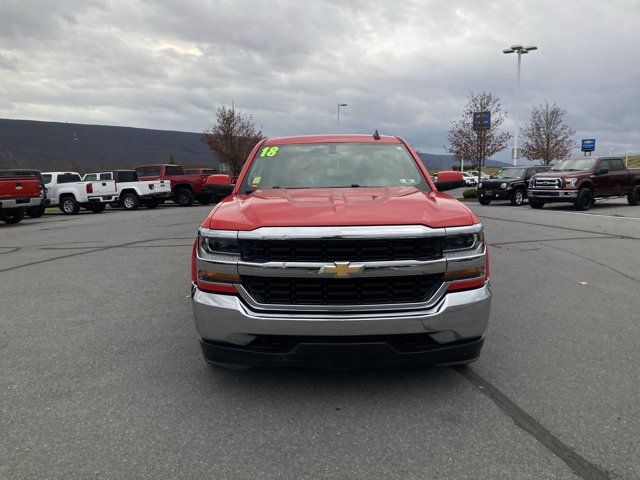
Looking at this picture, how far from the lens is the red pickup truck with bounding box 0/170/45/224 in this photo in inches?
640

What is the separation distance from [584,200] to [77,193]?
71.9 feet

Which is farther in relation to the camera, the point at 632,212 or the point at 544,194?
the point at 544,194

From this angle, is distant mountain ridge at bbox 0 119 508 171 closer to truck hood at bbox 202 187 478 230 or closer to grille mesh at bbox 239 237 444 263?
truck hood at bbox 202 187 478 230

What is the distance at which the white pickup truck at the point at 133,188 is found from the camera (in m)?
23.8

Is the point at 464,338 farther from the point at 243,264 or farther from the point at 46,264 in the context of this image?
the point at 46,264

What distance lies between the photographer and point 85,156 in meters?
130

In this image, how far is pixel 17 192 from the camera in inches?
653

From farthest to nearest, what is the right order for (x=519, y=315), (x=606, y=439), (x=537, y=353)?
(x=519, y=315) < (x=537, y=353) < (x=606, y=439)

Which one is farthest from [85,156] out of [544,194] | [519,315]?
[519,315]

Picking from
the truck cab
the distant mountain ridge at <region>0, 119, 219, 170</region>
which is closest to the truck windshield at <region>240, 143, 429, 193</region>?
the truck cab

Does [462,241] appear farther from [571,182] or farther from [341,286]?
[571,182]

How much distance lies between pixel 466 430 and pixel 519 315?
2.55 meters

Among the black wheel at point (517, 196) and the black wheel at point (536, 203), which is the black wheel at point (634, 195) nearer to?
the black wheel at point (536, 203)

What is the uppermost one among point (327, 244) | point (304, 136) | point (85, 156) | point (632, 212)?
point (85, 156)
